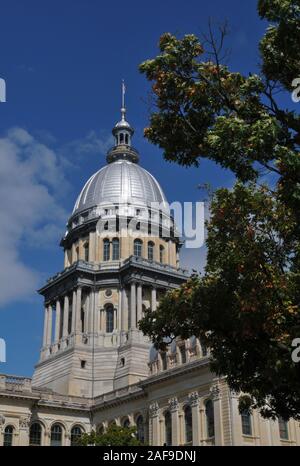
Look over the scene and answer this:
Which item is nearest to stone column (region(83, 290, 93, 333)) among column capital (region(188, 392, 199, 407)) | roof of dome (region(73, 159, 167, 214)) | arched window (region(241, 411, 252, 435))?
roof of dome (region(73, 159, 167, 214))

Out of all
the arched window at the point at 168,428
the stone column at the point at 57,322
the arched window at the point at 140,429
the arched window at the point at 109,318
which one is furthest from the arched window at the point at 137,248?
the arched window at the point at 168,428

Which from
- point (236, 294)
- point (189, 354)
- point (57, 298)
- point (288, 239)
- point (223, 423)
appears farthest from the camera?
point (57, 298)

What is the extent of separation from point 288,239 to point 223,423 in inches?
1463

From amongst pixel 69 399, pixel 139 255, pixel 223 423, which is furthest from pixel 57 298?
pixel 223 423

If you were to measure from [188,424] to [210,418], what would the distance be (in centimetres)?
289

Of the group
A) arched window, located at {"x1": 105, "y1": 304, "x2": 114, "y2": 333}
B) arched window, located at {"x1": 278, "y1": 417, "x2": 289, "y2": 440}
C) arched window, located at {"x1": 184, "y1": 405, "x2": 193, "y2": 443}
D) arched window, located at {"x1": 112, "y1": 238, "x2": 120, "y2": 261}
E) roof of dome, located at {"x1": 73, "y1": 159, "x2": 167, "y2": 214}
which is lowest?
arched window, located at {"x1": 278, "y1": 417, "x2": 289, "y2": 440}

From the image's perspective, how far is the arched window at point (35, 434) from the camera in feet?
221

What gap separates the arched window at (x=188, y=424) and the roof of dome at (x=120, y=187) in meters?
39.0

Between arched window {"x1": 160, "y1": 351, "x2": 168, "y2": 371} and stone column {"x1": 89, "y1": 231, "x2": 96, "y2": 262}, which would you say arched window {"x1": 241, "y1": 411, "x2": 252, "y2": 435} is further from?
stone column {"x1": 89, "y1": 231, "x2": 96, "y2": 262}

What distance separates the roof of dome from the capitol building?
193 millimetres

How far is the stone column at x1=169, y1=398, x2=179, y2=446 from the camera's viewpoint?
5769 centimetres

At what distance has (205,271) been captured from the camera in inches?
809

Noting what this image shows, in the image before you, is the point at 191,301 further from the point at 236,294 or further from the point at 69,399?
the point at 69,399

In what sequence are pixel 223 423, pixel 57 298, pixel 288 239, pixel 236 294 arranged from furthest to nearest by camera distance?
pixel 57 298, pixel 223 423, pixel 288 239, pixel 236 294
